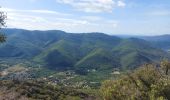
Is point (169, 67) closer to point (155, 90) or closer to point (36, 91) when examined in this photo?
point (155, 90)

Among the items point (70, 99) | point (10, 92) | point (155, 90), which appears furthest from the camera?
point (70, 99)

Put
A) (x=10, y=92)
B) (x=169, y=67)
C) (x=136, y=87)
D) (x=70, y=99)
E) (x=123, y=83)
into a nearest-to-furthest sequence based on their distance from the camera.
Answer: (x=136, y=87) < (x=123, y=83) < (x=169, y=67) < (x=10, y=92) < (x=70, y=99)

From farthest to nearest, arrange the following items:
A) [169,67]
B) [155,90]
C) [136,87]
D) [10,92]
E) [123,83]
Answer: [10,92] → [169,67] → [123,83] → [136,87] → [155,90]

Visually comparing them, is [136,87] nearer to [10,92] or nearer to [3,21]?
[3,21]

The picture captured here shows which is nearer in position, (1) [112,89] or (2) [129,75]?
(1) [112,89]

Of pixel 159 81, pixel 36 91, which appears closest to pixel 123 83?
pixel 159 81

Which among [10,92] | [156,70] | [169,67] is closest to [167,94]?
[156,70]

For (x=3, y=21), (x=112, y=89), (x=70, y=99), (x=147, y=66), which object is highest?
(x=3, y=21)

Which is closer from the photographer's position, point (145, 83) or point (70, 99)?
point (145, 83)

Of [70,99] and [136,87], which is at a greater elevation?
[136,87]
